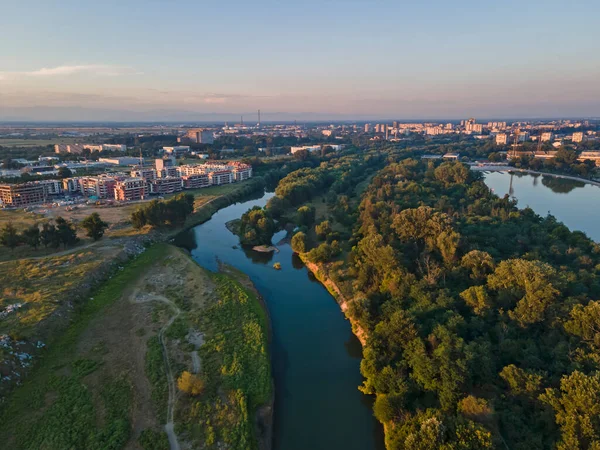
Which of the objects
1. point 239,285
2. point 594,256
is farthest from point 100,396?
point 594,256

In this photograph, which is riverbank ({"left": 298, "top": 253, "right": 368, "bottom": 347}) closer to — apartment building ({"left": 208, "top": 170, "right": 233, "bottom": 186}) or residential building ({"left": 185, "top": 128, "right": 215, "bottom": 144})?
apartment building ({"left": 208, "top": 170, "right": 233, "bottom": 186})

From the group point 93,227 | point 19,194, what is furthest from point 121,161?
point 93,227

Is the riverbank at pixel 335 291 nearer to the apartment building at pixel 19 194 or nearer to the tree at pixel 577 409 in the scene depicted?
the tree at pixel 577 409

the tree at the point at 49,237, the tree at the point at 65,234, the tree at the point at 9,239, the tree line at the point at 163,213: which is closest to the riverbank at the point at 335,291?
the tree line at the point at 163,213

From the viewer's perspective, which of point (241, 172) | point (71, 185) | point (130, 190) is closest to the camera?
point (130, 190)

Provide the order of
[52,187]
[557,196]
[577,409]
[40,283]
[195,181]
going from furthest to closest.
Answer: [195,181], [557,196], [52,187], [40,283], [577,409]

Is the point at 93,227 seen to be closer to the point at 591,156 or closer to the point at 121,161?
the point at 121,161

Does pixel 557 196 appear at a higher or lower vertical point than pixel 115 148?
lower
